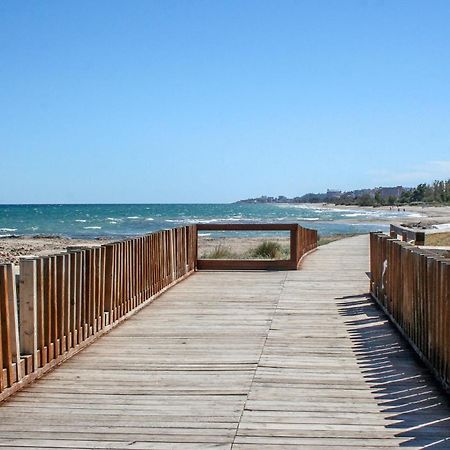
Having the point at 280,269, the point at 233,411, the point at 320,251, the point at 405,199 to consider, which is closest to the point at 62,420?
the point at 233,411

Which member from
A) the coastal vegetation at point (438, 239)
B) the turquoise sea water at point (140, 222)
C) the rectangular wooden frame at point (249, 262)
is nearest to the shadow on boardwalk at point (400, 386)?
the rectangular wooden frame at point (249, 262)

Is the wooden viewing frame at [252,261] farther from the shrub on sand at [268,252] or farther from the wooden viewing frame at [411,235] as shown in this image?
the shrub on sand at [268,252]

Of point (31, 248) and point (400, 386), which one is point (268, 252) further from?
point (31, 248)

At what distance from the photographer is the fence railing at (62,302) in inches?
247

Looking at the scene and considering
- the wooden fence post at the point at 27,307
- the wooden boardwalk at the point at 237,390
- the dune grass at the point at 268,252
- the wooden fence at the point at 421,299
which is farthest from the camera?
the dune grass at the point at 268,252

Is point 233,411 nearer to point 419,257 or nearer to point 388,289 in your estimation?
point 419,257

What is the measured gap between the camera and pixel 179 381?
678cm

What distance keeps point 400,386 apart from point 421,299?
4.59 feet

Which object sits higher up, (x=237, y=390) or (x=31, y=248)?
(x=237, y=390)

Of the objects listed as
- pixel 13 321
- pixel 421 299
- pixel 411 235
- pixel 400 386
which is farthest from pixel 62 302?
pixel 411 235

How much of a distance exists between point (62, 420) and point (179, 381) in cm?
143

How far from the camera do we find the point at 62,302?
753 centimetres

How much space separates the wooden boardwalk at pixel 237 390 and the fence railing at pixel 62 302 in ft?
0.66

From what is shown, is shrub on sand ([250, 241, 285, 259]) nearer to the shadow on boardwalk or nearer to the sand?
the sand
